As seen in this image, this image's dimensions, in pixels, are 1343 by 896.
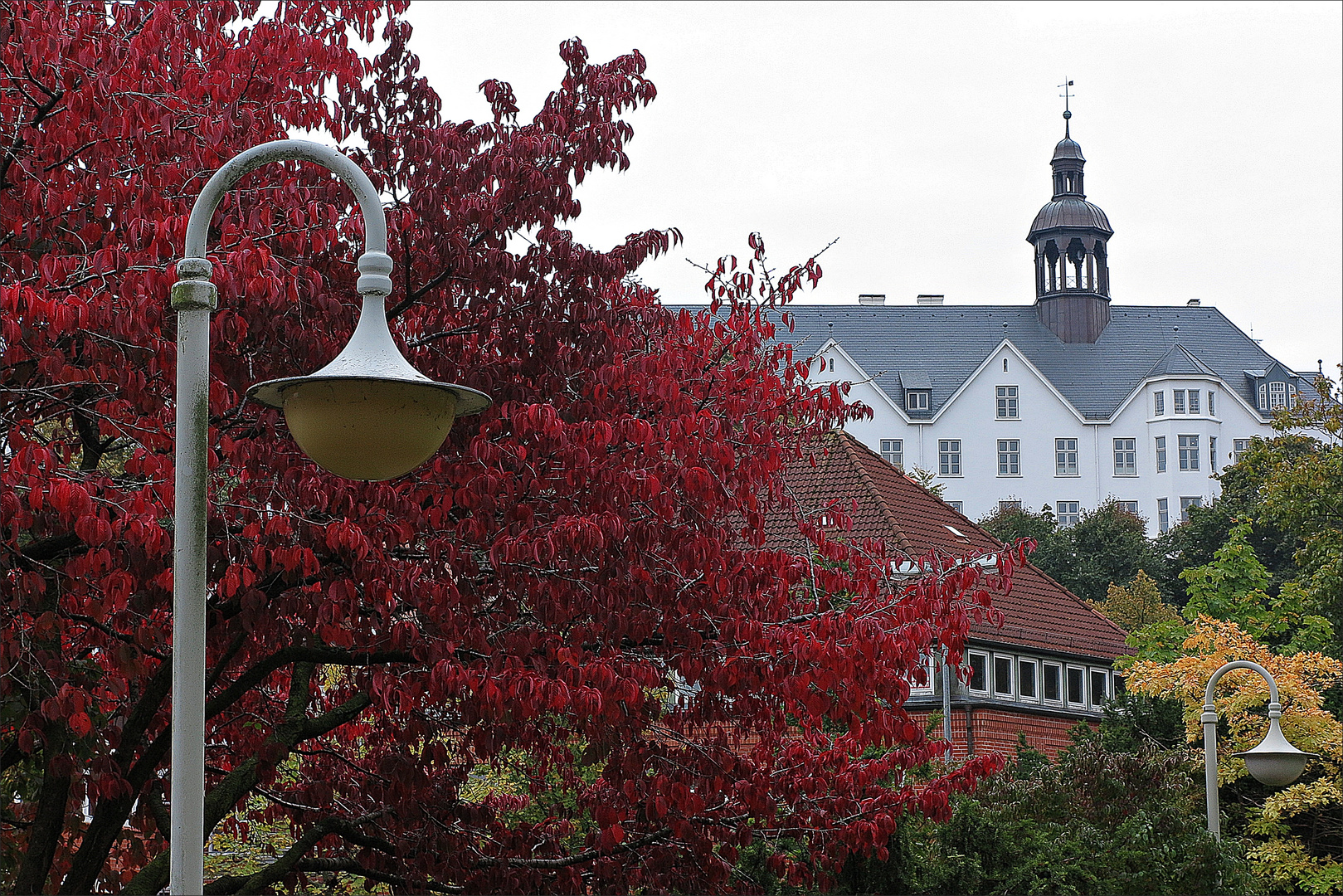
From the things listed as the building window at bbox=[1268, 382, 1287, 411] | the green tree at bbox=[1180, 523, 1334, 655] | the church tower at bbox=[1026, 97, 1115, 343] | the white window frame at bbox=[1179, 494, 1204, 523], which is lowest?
the green tree at bbox=[1180, 523, 1334, 655]

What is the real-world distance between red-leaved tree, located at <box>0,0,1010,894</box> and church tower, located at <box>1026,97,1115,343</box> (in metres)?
78.4

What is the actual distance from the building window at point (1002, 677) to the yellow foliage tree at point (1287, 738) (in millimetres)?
3360

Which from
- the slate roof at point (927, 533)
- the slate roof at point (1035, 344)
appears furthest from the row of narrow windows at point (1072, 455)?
the slate roof at point (927, 533)

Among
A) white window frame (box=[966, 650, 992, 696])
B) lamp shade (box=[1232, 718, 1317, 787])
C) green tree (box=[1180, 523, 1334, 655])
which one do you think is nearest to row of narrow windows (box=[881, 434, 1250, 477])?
green tree (box=[1180, 523, 1334, 655])

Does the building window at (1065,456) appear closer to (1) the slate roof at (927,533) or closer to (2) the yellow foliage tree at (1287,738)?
(1) the slate roof at (927,533)

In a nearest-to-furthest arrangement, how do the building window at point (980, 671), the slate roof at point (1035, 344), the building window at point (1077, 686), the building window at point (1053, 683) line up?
the building window at point (980, 671) → the building window at point (1053, 683) → the building window at point (1077, 686) → the slate roof at point (1035, 344)

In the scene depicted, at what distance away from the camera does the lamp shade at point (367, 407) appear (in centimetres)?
536

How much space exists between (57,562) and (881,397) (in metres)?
73.1

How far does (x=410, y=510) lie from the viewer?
7.95 metres

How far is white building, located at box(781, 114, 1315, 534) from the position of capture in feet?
269

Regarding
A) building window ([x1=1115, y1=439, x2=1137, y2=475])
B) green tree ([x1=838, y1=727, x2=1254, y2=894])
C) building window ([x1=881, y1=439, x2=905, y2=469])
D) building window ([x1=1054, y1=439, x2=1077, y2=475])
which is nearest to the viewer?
green tree ([x1=838, y1=727, x2=1254, y2=894])

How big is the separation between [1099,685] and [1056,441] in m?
52.6

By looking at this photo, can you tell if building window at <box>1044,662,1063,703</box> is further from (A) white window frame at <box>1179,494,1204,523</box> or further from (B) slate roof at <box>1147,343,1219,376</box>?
(B) slate roof at <box>1147,343,1219,376</box>

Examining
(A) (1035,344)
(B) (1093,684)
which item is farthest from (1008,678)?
(A) (1035,344)
